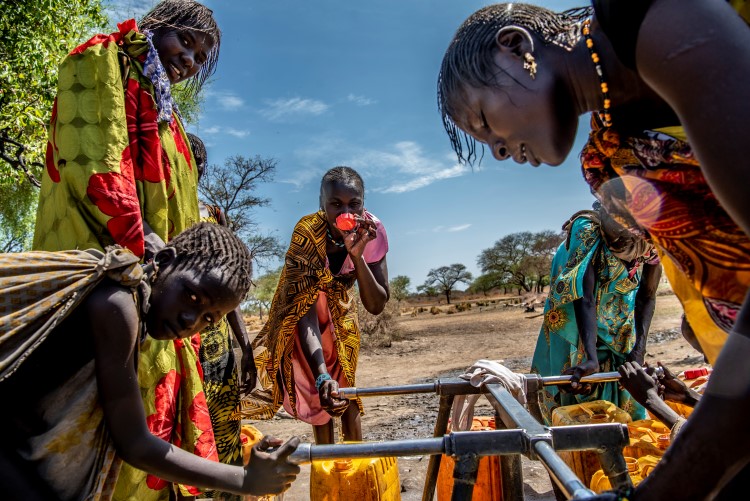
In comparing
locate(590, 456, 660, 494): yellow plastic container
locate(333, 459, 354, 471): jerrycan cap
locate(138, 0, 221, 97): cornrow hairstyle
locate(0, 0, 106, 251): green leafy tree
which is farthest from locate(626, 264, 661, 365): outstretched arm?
locate(0, 0, 106, 251): green leafy tree

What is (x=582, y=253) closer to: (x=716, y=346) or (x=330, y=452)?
(x=716, y=346)

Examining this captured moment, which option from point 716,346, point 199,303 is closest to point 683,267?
point 716,346

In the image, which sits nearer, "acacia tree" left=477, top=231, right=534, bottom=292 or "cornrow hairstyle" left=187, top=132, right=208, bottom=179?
"cornrow hairstyle" left=187, top=132, right=208, bottom=179

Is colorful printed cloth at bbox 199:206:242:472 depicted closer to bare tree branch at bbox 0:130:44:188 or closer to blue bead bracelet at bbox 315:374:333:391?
blue bead bracelet at bbox 315:374:333:391

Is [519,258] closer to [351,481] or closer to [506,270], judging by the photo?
[506,270]

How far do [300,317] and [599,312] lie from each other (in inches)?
76.6

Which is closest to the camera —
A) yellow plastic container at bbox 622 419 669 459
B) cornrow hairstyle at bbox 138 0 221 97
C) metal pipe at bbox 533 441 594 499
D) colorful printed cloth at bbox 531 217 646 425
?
metal pipe at bbox 533 441 594 499

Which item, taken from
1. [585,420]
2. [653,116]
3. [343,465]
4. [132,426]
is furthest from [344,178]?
[653,116]

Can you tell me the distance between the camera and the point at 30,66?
823cm

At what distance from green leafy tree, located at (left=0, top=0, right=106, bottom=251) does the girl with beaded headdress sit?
857 centimetres

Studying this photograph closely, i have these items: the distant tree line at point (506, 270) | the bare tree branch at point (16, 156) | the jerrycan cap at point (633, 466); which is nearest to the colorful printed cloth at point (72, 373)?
the jerrycan cap at point (633, 466)

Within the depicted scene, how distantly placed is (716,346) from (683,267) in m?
0.20

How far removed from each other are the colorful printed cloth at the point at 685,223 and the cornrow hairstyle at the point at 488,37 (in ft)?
0.80

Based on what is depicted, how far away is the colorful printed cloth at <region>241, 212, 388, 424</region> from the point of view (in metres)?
3.38
